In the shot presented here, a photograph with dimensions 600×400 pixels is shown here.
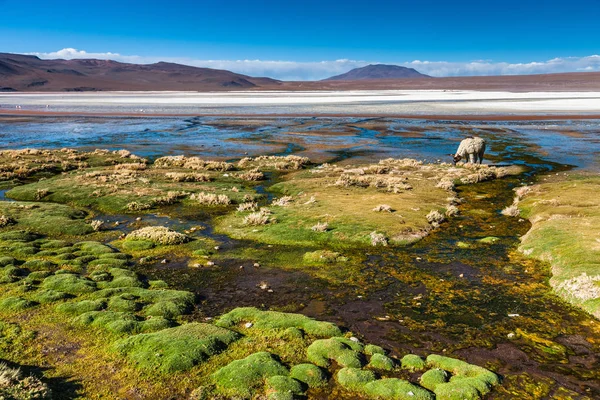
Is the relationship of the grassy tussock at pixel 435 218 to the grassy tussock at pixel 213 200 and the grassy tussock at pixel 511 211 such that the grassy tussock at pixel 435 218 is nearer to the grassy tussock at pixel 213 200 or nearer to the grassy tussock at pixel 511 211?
the grassy tussock at pixel 511 211

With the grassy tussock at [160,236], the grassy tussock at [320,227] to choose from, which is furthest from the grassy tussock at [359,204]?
the grassy tussock at [160,236]

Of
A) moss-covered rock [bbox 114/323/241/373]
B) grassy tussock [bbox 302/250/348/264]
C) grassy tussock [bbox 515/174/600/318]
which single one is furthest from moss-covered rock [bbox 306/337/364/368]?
grassy tussock [bbox 515/174/600/318]

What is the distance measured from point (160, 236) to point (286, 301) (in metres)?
8.93

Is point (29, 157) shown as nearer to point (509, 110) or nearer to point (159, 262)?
point (159, 262)

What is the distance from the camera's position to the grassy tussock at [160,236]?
2180 centimetres

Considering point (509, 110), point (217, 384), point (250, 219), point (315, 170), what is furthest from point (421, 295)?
point (509, 110)

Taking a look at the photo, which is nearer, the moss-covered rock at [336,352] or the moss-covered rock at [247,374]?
the moss-covered rock at [247,374]

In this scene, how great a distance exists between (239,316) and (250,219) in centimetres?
1076

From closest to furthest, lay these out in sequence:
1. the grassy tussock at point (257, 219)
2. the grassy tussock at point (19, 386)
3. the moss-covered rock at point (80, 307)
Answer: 1. the grassy tussock at point (19, 386)
2. the moss-covered rock at point (80, 307)
3. the grassy tussock at point (257, 219)

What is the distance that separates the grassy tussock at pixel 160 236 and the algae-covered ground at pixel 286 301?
7 centimetres

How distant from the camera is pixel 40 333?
13.1 metres

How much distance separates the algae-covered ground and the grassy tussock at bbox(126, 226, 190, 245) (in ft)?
0.22

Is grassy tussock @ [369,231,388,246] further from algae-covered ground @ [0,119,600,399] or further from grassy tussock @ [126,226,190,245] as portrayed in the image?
grassy tussock @ [126,226,190,245]

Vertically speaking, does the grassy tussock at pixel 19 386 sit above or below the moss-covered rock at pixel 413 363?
above
